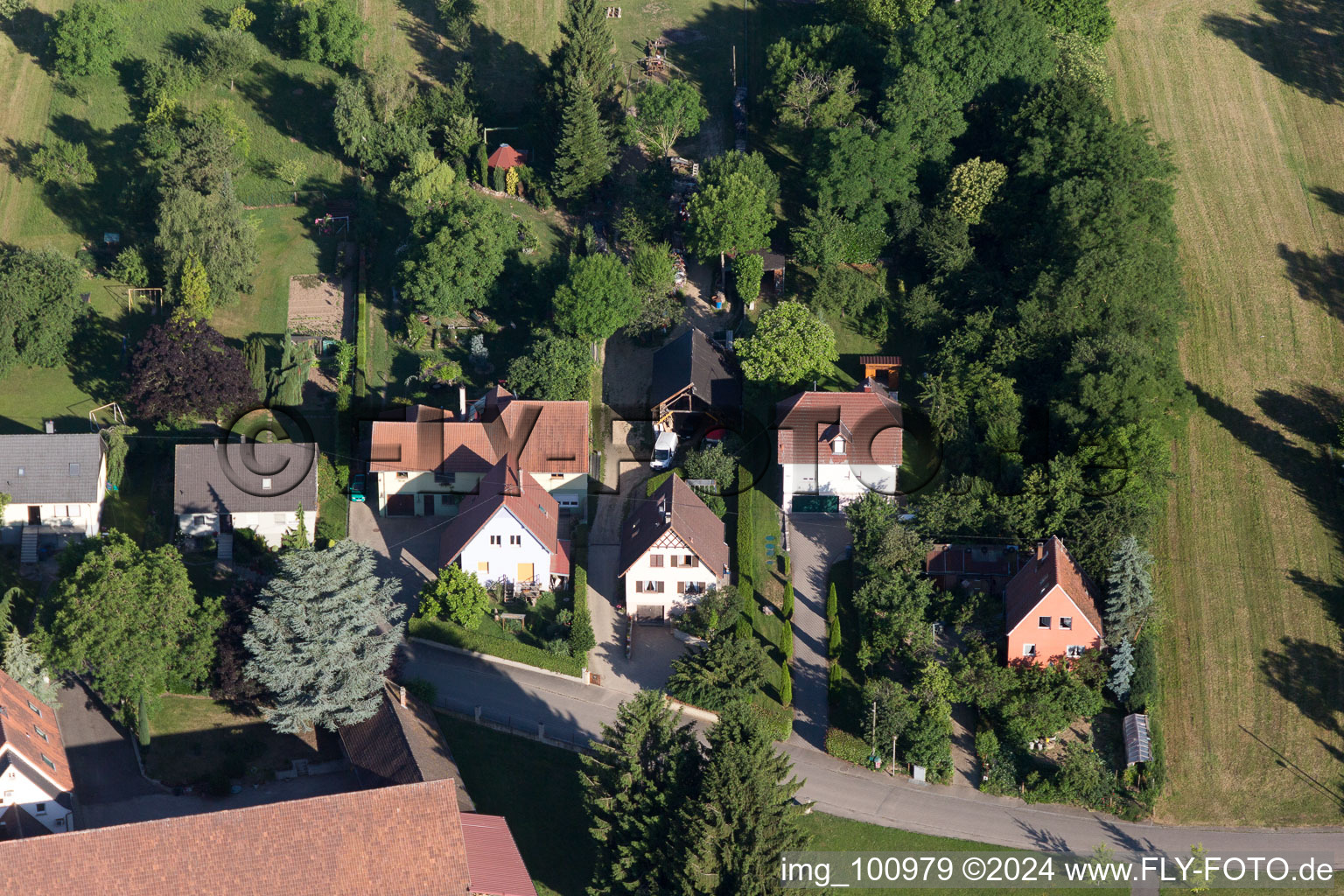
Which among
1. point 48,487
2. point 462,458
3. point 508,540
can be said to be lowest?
point 508,540

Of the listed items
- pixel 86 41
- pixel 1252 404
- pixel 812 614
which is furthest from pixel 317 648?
pixel 86 41

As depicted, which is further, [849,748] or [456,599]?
[456,599]

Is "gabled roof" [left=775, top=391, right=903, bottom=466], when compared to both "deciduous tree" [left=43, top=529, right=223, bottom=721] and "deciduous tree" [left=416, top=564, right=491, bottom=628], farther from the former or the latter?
"deciduous tree" [left=43, top=529, right=223, bottom=721]

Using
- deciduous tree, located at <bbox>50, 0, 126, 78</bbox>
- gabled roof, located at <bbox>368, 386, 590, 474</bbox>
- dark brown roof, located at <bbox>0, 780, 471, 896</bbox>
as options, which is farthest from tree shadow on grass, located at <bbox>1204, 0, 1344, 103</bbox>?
dark brown roof, located at <bbox>0, 780, 471, 896</bbox>

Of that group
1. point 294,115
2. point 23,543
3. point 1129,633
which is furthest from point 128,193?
point 1129,633

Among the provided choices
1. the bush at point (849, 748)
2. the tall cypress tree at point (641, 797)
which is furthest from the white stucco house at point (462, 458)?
the bush at point (849, 748)

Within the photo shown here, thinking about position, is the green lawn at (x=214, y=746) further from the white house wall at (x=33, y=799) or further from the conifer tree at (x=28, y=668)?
the conifer tree at (x=28, y=668)

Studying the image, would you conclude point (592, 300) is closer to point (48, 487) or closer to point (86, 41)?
point (48, 487)
